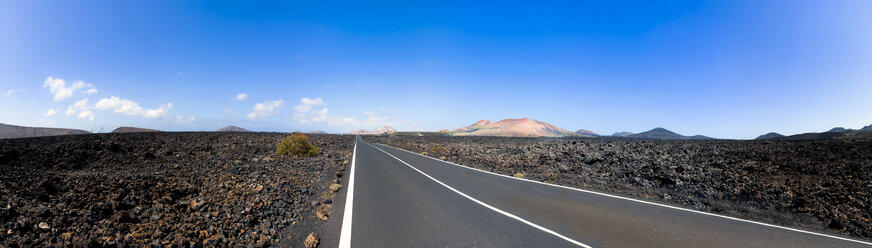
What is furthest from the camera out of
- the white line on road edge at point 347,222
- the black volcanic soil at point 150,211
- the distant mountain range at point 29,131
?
the distant mountain range at point 29,131

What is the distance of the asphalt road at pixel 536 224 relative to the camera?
4.89m

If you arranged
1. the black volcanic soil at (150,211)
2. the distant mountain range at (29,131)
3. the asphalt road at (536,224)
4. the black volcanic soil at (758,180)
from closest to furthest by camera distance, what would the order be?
the black volcanic soil at (150,211)
the asphalt road at (536,224)
the black volcanic soil at (758,180)
the distant mountain range at (29,131)

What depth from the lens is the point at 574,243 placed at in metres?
4.84

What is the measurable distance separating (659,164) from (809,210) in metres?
6.16

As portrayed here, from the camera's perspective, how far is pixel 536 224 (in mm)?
5816

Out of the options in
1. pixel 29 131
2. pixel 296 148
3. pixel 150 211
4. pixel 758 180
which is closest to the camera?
pixel 150 211

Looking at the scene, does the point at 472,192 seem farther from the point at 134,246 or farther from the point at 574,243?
the point at 134,246

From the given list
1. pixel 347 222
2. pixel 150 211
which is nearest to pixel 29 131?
pixel 150 211

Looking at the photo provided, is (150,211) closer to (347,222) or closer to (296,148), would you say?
(347,222)

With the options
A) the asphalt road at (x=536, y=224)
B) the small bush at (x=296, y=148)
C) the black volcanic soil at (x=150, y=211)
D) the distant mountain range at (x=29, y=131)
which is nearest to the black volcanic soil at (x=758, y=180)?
the asphalt road at (x=536, y=224)

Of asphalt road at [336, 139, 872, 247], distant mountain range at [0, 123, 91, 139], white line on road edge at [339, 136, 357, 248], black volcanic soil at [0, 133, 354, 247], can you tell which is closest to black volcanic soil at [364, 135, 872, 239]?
asphalt road at [336, 139, 872, 247]

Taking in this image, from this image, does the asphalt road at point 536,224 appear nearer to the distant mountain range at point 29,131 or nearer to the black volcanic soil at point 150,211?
the black volcanic soil at point 150,211

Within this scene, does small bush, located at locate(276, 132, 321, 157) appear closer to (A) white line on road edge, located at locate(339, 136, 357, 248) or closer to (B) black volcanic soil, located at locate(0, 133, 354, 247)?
(B) black volcanic soil, located at locate(0, 133, 354, 247)

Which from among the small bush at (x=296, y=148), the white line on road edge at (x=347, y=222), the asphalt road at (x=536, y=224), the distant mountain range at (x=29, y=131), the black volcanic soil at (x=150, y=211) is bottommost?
the asphalt road at (x=536, y=224)
